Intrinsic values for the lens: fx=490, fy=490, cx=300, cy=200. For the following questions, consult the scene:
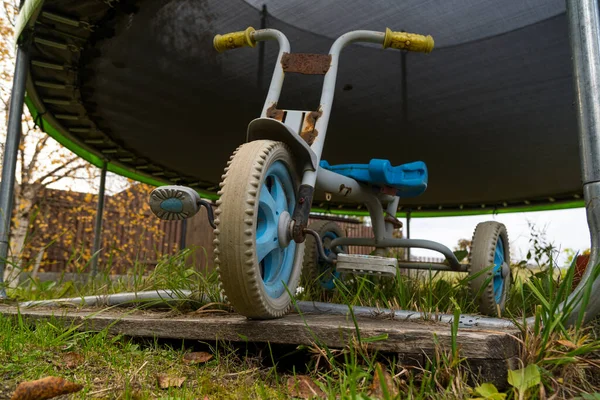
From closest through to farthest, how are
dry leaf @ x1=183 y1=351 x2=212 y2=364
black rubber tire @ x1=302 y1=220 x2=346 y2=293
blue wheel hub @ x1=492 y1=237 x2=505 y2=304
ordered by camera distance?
dry leaf @ x1=183 y1=351 x2=212 y2=364 → blue wheel hub @ x1=492 y1=237 x2=505 y2=304 → black rubber tire @ x1=302 y1=220 x2=346 y2=293

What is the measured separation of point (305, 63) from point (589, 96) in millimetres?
898

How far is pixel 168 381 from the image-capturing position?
41.4 inches

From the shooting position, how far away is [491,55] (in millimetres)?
2420

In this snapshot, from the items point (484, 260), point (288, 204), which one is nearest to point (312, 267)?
point (484, 260)

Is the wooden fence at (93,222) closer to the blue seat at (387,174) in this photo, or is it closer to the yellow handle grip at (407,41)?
the blue seat at (387,174)

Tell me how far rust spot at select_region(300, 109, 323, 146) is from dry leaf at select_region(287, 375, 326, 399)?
73 cm

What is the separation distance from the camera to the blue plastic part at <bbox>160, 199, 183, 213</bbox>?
1.28 metres

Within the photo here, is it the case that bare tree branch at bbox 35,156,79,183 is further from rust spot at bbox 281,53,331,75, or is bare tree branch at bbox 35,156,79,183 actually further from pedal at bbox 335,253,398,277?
pedal at bbox 335,253,398,277

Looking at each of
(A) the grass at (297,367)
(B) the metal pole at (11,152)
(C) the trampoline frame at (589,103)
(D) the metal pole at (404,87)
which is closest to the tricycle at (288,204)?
(A) the grass at (297,367)

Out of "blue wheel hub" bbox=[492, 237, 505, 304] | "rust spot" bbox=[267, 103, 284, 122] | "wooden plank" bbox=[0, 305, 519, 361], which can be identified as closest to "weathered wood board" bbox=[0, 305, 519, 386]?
"wooden plank" bbox=[0, 305, 519, 361]

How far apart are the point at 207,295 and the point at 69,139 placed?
2591 millimetres

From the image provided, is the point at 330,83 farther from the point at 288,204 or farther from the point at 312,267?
the point at 312,267

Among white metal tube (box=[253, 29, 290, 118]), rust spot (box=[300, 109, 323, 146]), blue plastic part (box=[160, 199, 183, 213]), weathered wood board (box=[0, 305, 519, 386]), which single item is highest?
white metal tube (box=[253, 29, 290, 118])

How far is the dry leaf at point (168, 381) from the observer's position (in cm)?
104
